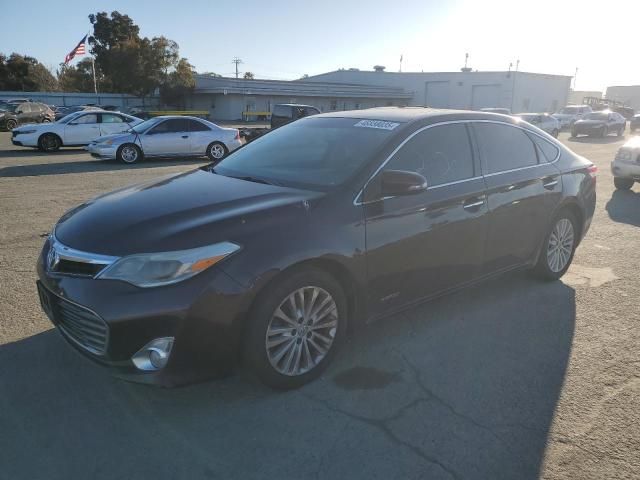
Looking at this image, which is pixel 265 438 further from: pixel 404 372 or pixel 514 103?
pixel 514 103

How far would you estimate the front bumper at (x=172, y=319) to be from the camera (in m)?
2.67

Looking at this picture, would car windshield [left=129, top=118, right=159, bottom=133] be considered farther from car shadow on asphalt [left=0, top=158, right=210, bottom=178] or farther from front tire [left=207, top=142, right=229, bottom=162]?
front tire [left=207, top=142, right=229, bottom=162]

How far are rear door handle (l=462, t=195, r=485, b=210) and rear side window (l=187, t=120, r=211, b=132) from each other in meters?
13.3

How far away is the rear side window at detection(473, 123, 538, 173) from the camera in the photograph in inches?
171

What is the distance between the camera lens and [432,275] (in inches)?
151

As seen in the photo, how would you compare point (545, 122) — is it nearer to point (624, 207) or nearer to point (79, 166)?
point (624, 207)

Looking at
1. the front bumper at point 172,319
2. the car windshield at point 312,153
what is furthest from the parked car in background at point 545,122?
the front bumper at point 172,319

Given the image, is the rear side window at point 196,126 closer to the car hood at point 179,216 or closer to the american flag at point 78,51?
the car hood at point 179,216

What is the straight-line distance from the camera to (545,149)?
500 cm

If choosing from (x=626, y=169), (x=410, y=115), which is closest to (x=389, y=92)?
(x=626, y=169)

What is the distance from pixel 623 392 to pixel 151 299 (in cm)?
301

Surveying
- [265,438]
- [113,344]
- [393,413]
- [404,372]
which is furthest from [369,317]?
[113,344]

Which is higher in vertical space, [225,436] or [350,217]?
[350,217]

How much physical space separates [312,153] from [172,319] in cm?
188
